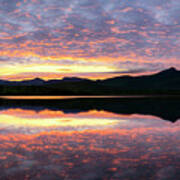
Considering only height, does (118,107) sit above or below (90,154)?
above

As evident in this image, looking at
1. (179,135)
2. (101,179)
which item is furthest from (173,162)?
(179,135)

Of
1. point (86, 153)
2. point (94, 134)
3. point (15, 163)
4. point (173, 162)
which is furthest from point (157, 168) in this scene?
point (94, 134)

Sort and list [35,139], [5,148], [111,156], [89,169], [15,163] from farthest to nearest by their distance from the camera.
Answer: [35,139] → [5,148] → [111,156] → [15,163] → [89,169]

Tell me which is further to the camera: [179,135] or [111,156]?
[179,135]

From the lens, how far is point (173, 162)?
10.7 metres

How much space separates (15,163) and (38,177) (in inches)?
90.6

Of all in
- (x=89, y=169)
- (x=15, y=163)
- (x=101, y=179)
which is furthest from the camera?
(x=15, y=163)

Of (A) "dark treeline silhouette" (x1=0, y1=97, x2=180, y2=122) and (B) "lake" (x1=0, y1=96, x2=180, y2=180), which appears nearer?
(B) "lake" (x1=0, y1=96, x2=180, y2=180)

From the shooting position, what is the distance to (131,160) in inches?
436

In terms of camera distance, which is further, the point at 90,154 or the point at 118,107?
the point at 118,107

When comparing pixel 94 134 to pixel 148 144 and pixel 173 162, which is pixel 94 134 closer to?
pixel 148 144

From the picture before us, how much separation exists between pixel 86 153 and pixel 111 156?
1433 mm

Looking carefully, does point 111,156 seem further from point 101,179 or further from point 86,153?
point 101,179

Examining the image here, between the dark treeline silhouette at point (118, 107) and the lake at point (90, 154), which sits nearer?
the lake at point (90, 154)
